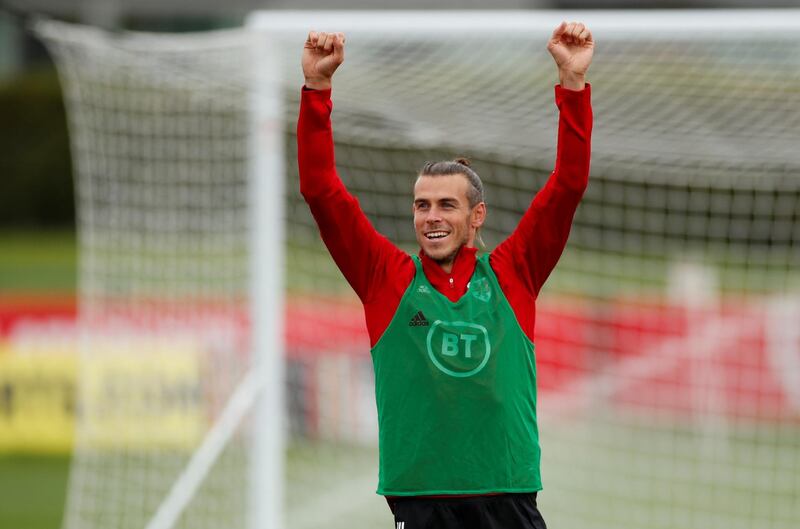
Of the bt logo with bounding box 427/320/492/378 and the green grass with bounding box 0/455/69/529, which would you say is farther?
the green grass with bounding box 0/455/69/529

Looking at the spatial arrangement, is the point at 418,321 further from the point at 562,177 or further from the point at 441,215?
the point at 562,177

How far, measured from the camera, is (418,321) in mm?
4047

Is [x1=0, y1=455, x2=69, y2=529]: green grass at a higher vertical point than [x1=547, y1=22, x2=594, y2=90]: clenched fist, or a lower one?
lower

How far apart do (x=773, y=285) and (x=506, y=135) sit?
7.26m

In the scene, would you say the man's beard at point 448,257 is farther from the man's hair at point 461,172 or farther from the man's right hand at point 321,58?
the man's right hand at point 321,58

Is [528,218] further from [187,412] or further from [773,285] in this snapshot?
[773,285]

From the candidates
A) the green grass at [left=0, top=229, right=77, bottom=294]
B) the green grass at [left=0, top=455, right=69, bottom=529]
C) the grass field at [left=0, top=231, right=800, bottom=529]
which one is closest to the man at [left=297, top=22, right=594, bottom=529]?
the grass field at [left=0, top=231, right=800, bottom=529]

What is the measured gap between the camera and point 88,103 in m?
8.21

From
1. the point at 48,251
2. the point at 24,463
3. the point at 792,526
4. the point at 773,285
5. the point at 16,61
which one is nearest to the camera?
the point at 792,526

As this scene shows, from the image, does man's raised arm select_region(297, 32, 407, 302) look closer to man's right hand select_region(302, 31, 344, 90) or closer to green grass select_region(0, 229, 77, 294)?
man's right hand select_region(302, 31, 344, 90)

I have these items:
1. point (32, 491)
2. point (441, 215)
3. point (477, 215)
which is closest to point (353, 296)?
point (32, 491)

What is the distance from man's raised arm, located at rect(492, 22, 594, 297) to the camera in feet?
13.3

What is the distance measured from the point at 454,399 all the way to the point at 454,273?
38cm

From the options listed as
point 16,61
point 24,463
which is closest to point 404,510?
point 24,463
